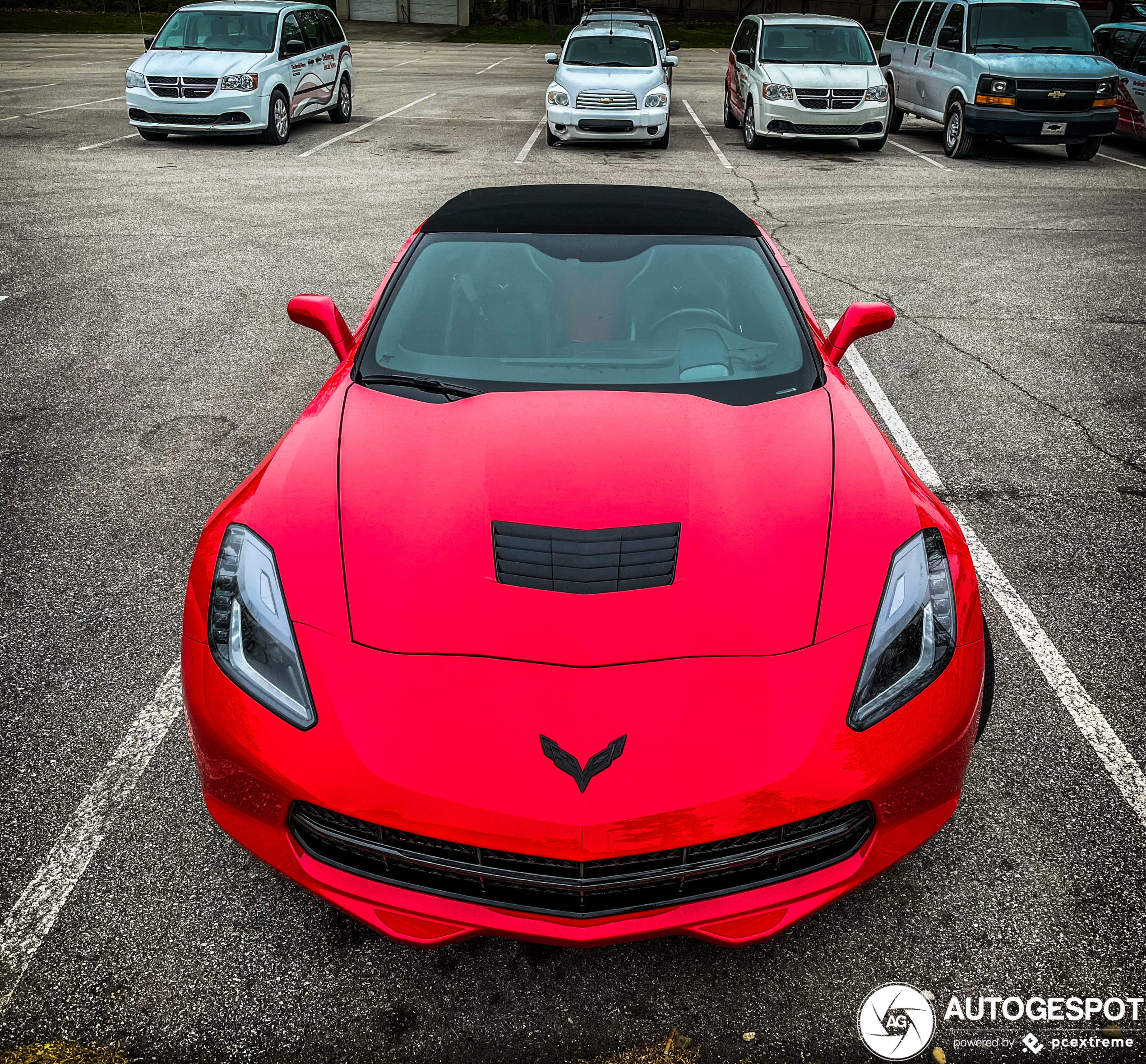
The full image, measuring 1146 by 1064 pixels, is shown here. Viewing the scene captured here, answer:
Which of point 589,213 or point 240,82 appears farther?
point 240,82

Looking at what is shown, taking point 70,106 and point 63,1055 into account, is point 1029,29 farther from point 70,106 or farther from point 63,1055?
point 63,1055

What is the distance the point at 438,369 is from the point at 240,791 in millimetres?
1592

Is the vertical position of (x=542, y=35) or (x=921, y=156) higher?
(x=542, y=35)

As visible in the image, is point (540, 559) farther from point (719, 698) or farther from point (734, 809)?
point (734, 809)

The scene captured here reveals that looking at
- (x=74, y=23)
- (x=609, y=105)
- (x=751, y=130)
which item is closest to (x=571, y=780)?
(x=609, y=105)

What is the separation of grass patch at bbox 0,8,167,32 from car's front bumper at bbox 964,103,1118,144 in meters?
35.5

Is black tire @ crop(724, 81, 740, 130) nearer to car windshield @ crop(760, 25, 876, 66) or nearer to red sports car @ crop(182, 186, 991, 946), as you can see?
car windshield @ crop(760, 25, 876, 66)

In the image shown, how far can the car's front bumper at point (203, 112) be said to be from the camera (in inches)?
548

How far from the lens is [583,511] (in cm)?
260

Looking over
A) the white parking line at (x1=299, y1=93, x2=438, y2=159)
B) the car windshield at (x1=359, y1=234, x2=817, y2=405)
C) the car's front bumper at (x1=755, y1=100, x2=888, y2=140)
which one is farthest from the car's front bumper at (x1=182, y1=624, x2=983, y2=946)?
the car's front bumper at (x1=755, y1=100, x2=888, y2=140)

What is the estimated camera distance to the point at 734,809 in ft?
6.55

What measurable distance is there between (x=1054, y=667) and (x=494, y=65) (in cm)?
3234

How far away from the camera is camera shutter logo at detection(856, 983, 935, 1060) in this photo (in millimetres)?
2189

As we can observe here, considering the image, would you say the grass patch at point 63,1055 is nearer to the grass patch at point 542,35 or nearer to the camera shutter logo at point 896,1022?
the camera shutter logo at point 896,1022
